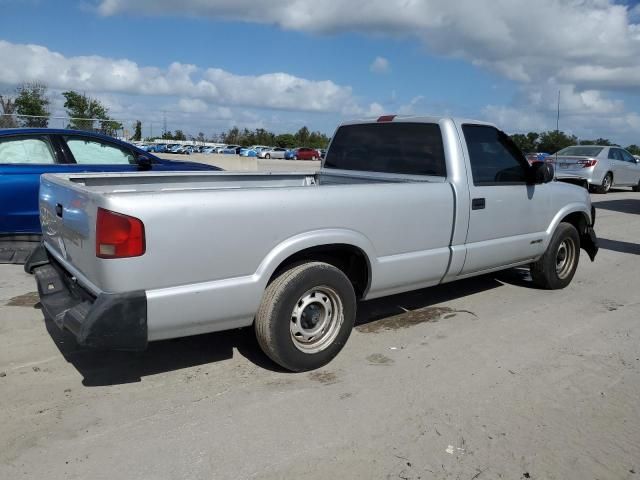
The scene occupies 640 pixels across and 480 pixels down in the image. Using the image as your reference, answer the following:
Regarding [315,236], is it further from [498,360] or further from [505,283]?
[505,283]

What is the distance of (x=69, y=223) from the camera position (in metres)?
3.59

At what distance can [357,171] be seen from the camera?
18.3 ft

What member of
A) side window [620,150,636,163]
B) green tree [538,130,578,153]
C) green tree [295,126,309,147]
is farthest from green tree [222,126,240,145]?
side window [620,150,636,163]

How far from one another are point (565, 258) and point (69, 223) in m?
5.12

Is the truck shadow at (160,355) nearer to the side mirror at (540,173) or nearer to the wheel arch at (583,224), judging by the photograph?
the side mirror at (540,173)

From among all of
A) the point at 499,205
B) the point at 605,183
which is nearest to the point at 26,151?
the point at 499,205

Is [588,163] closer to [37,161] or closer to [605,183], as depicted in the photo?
[605,183]

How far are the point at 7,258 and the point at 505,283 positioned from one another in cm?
559

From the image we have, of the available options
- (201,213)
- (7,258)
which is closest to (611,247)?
(201,213)

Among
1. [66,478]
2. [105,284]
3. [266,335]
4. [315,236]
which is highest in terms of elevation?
[315,236]

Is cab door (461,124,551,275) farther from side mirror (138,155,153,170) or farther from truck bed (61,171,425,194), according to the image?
side mirror (138,155,153,170)

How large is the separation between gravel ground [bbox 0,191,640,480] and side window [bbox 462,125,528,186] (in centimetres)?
130

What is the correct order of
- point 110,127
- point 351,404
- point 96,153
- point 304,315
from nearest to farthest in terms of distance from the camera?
point 351,404 < point 304,315 < point 96,153 < point 110,127

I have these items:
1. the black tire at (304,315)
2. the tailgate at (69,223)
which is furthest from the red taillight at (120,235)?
the black tire at (304,315)
